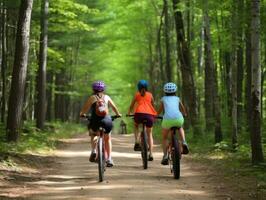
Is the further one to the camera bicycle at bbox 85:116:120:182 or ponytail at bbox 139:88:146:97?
ponytail at bbox 139:88:146:97

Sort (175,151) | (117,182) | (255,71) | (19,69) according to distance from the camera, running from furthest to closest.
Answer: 1. (19,69)
2. (255,71)
3. (175,151)
4. (117,182)

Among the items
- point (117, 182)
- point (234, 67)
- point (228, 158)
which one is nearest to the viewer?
point (117, 182)

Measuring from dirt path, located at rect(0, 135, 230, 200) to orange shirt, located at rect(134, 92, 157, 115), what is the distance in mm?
1394

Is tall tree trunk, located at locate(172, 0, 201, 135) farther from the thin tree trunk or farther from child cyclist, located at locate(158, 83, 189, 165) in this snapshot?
child cyclist, located at locate(158, 83, 189, 165)

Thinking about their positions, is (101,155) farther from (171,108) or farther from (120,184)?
(171,108)

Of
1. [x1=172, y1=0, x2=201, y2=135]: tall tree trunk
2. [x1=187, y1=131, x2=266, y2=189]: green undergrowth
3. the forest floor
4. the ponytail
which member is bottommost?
the forest floor

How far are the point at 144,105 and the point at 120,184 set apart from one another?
2668 mm

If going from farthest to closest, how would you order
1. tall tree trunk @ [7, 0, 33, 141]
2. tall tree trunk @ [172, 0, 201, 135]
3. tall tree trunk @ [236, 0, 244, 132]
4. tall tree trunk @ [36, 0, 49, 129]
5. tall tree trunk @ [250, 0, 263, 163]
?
tall tree trunk @ [36, 0, 49, 129] < tall tree trunk @ [172, 0, 201, 135] < tall tree trunk @ [236, 0, 244, 132] < tall tree trunk @ [7, 0, 33, 141] < tall tree trunk @ [250, 0, 263, 163]

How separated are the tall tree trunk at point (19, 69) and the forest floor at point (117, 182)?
156cm

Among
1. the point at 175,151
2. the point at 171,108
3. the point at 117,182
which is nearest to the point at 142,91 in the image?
the point at 171,108

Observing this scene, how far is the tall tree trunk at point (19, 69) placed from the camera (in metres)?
14.7

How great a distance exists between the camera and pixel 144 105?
11.9 meters

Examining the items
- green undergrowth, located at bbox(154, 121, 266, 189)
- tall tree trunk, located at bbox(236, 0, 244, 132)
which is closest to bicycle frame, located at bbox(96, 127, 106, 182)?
green undergrowth, located at bbox(154, 121, 266, 189)

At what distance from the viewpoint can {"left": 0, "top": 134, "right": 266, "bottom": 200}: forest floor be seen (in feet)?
28.8
